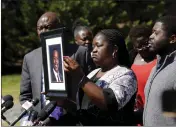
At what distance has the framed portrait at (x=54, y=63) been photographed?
212 cm

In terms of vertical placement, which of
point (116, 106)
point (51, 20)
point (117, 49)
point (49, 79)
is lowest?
point (116, 106)

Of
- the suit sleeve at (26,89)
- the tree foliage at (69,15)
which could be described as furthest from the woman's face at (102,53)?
the tree foliage at (69,15)

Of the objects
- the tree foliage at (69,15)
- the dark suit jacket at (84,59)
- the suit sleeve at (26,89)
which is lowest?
the suit sleeve at (26,89)

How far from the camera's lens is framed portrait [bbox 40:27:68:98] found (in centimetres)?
212

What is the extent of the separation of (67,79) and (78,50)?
2.61 feet

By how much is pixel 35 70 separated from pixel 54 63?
86 cm

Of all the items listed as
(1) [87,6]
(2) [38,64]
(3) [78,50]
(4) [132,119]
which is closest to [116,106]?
(4) [132,119]

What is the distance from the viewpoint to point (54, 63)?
86.2 inches

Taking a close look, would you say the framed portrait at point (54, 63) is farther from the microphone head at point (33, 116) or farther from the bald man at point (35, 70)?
the bald man at point (35, 70)

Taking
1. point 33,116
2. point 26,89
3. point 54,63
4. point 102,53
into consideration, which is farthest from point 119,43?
point 26,89

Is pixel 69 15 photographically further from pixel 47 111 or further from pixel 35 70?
pixel 47 111

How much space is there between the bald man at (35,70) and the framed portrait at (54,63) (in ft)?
2.29

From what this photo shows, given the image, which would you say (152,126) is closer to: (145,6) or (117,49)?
(117,49)

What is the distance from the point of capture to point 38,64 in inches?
120
